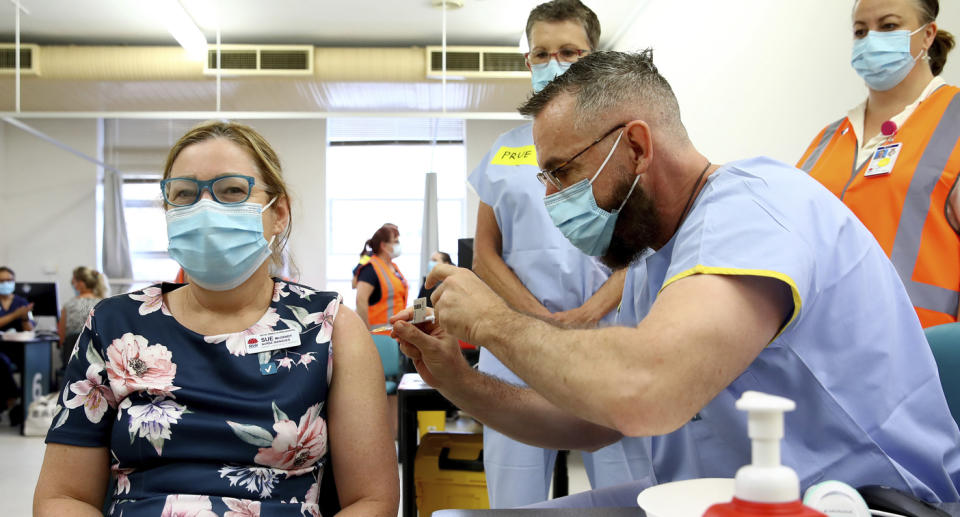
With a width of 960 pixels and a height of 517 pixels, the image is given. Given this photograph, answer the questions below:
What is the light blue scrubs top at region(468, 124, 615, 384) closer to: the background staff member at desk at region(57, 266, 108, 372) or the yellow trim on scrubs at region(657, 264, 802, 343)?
the yellow trim on scrubs at region(657, 264, 802, 343)

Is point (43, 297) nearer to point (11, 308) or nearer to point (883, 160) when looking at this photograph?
point (11, 308)

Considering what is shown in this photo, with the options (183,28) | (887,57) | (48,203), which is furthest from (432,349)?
(48,203)

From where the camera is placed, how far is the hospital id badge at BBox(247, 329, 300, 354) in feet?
4.46

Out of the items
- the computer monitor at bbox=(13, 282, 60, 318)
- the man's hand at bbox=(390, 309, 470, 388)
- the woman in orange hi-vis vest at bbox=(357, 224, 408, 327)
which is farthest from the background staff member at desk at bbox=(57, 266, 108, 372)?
the man's hand at bbox=(390, 309, 470, 388)

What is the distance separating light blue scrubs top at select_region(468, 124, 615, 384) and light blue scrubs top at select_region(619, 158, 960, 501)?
3.40 ft

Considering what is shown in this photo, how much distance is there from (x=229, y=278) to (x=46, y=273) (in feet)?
32.5

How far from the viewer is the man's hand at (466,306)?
98cm

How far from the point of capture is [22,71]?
6473 millimetres

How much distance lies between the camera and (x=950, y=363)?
110 centimetres

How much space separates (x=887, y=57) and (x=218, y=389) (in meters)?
2.02

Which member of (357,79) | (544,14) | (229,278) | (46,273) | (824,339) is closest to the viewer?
(824,339)

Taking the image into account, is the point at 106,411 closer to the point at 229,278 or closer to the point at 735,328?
the point at 229,278

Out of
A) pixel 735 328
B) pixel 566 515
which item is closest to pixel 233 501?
pixel 566 515

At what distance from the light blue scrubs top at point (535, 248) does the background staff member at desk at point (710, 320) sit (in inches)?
30.2
